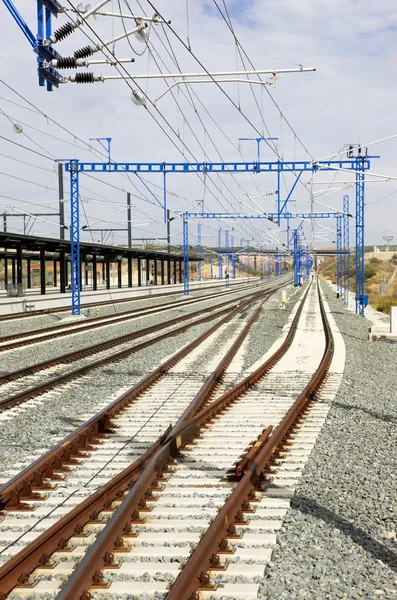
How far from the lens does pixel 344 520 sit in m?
5.48

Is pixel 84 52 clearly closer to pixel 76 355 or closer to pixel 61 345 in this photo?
pixel 76 355

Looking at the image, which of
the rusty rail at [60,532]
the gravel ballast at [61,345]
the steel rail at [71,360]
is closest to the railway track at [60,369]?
the steel rail at [71,360]

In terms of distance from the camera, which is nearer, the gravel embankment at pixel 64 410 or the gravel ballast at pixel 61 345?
the gravel embankment at pixel 64 410

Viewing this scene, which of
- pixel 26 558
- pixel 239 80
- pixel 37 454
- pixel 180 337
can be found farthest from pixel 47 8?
pixel 180 337

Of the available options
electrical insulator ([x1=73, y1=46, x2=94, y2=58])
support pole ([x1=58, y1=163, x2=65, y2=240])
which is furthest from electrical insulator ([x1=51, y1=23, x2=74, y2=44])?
support pole ([x1=58, y1=163, x2=65, y2=240])

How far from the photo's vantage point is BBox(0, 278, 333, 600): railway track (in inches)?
168

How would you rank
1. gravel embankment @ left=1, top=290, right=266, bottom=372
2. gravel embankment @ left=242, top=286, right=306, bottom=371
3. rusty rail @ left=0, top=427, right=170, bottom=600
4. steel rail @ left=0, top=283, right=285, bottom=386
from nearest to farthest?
rusty rail @ left=0, top=427, right=170, bottom=600 < steel rail @ left=0, top=283, right=285, bottom=386 < gravel embankment @ left=1, top=290, right=266, bottom=372 < gravel embankment @ left=242, top=286, right=306, bottom=371

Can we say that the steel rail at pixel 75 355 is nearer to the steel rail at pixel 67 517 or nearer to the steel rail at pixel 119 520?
the steel rail at pixel 67 517

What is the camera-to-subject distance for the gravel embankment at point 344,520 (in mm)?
4332

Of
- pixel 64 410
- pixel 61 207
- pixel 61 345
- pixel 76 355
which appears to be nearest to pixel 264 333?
pixel 61 345

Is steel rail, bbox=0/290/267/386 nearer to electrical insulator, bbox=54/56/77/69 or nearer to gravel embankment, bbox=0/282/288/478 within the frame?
gravel embankment, bbox=0/282/288/478

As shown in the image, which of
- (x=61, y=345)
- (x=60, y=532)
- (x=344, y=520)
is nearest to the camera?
(x=60, y=532)

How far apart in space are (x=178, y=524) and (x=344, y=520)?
1434 mm

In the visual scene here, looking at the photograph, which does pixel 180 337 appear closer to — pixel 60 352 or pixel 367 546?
pixel 60 352
